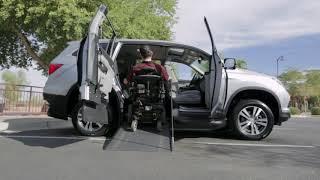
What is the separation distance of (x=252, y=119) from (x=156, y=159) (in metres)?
2.80

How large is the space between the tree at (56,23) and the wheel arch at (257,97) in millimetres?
10937

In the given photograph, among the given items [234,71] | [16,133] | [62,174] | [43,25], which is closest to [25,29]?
[43,25]

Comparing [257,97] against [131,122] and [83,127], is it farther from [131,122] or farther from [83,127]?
[83,127]

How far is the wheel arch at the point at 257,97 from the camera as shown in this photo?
9.22 meters

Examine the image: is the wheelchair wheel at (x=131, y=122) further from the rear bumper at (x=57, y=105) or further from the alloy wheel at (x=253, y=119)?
the alloy wheel at (x=253, y=119)

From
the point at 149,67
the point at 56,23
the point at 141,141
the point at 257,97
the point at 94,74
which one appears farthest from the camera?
the point at 56,23

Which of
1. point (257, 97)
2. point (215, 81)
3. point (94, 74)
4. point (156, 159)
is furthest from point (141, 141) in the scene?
point (257, 97)

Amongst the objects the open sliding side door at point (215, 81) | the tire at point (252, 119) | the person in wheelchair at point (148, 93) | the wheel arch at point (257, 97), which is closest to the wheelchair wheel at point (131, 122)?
the person in wheelchair at point (148, 93)

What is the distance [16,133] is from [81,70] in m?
3.08

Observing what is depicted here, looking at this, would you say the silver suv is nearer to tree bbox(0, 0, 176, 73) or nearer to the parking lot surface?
the parking lot surface

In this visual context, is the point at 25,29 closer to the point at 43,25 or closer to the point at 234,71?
the point at 43,25

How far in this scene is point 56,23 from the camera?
72.8ft

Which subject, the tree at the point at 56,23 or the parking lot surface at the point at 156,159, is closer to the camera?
the parking lot surface at the point at 156,159

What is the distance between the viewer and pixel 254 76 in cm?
935
